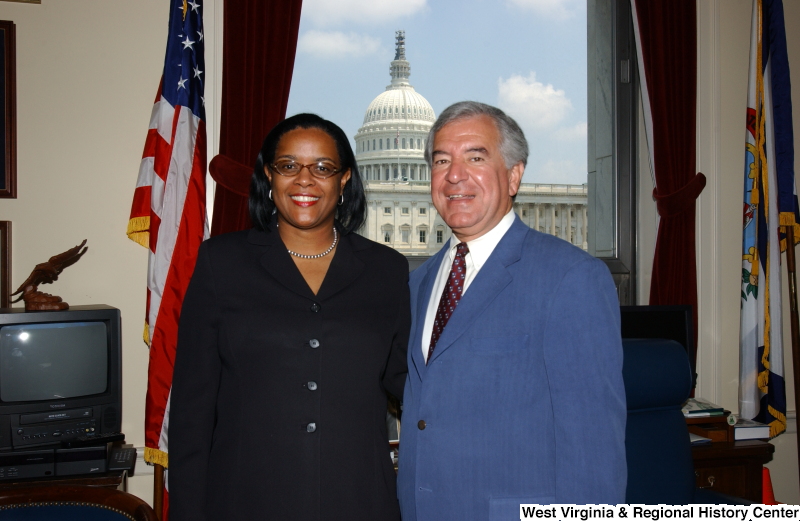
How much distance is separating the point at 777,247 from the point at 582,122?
119 centimetres

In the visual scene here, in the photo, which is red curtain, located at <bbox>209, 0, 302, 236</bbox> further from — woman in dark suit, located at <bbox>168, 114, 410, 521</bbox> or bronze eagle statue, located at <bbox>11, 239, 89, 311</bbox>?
woman in dark suit, located at <bbox>168, 114, 410, 521</bbox>

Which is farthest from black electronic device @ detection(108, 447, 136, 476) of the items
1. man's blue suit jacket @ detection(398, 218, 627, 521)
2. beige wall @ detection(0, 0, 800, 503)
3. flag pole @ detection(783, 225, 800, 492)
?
flag pole @ detection(783, 225, 800, 492)

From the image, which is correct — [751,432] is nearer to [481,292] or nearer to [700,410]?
[700,410]

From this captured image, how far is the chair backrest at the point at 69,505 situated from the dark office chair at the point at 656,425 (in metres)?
1.37

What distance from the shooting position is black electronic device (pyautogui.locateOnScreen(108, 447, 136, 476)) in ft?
7.43

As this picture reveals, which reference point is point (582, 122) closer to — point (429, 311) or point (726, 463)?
point (726, 463)

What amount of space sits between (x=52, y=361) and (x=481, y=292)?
1769mm

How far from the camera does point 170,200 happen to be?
8.34ft

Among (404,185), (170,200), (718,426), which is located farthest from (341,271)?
(718,426)

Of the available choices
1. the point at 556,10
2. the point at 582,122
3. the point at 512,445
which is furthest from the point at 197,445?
the point at 556,10

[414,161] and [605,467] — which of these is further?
[414,161]

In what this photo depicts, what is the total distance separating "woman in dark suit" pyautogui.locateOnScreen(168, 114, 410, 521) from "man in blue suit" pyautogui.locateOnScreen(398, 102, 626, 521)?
109mm

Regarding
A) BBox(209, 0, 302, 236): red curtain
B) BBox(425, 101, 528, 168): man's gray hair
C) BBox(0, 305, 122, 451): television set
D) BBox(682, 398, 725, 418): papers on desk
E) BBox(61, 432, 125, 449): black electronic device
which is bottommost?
BBox(682, 398, 725, 418): papers on desk

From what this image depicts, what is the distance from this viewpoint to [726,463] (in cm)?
265
